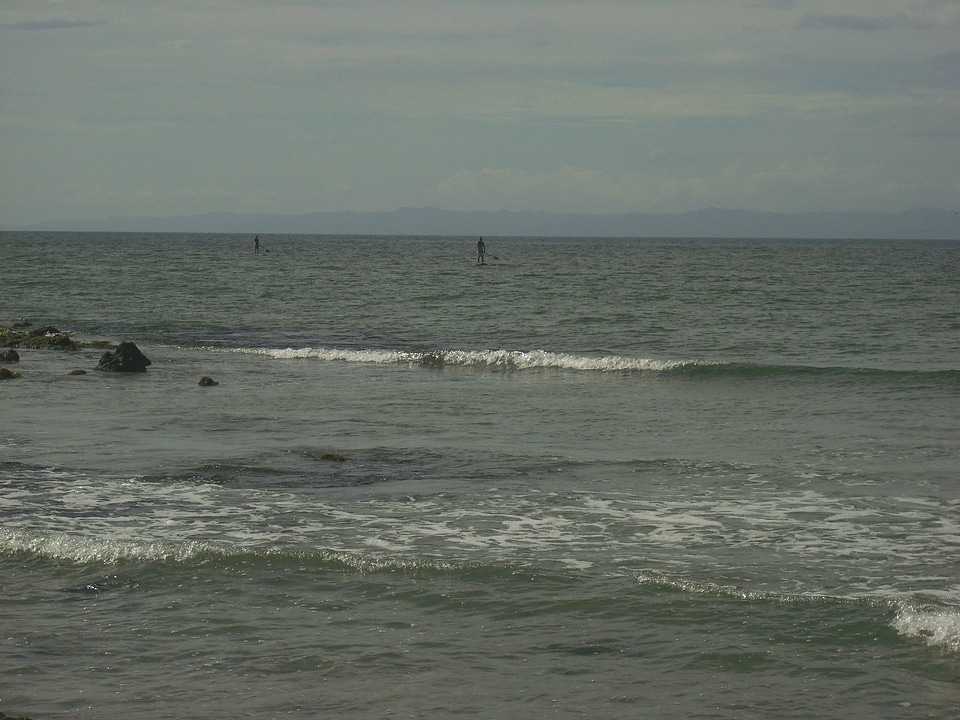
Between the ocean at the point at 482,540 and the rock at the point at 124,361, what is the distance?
2.31ft

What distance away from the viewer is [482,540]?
9734 mm

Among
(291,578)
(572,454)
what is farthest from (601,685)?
(572,454)

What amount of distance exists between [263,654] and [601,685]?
2266mm

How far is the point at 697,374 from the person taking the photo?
2259 centimetres

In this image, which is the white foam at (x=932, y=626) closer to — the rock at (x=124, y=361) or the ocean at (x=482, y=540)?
the ocean at (x=482, y=540)

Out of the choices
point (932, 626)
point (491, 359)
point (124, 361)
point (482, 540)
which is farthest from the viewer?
point (491, 359)

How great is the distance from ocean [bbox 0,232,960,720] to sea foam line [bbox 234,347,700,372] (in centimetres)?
19

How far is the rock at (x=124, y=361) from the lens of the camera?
70.9 feet

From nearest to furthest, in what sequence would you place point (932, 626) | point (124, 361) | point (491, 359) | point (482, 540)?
point (932, 626) < point (482, 540) < point (124, 361) < point (491, 359)

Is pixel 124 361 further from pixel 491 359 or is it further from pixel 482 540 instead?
pixel 482 540

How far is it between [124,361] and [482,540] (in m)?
14.1

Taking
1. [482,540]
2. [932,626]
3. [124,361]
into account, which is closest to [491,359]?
[124,361]

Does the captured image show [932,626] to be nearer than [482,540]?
Yes

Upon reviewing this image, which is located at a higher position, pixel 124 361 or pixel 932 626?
pixel 124 361
